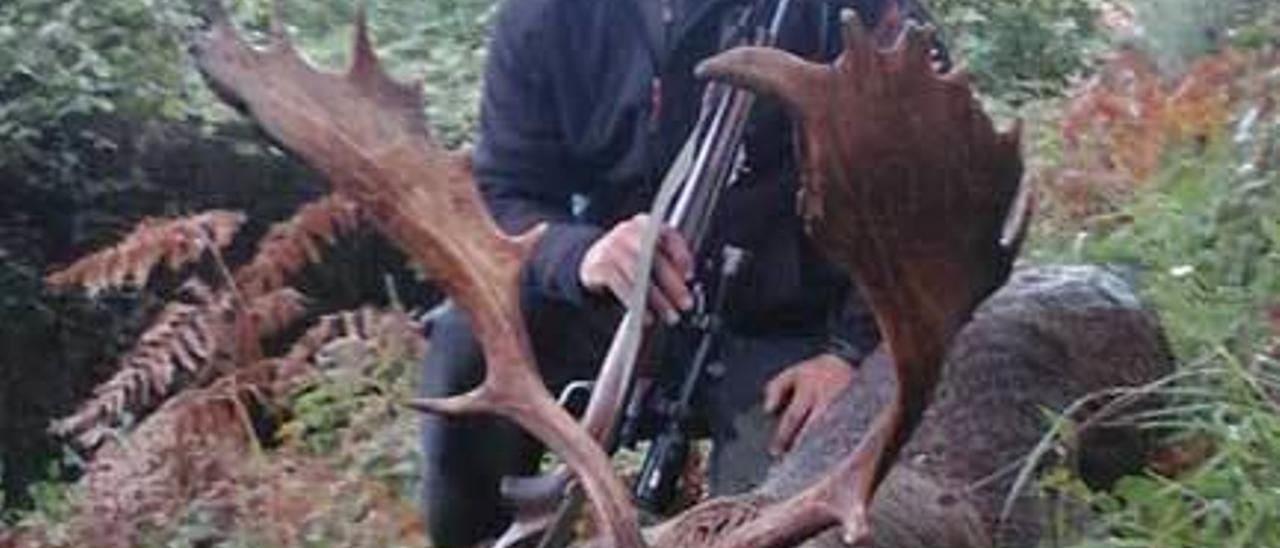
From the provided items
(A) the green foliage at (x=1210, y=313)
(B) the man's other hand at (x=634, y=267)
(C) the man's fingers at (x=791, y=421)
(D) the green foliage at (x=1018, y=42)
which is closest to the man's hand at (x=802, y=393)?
(C) the man's fingers at (x=791, y=421)

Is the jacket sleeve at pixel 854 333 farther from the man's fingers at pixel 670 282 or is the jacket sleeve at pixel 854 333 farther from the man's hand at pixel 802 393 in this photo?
the man's fingers at pixel 670 282

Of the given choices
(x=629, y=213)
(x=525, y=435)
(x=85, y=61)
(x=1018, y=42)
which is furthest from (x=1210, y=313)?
(x=1018, y=42)

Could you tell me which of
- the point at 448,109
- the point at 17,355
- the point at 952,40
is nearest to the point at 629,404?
the point at 17,355

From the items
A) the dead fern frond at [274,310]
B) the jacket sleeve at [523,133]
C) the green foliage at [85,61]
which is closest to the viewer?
the jacket sleeve at [523,133]

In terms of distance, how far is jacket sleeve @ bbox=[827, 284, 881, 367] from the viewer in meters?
4.98

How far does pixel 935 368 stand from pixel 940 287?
0.13m

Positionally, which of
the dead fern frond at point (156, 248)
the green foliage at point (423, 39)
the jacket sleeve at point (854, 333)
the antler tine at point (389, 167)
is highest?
the antler tine at point (389, 167)

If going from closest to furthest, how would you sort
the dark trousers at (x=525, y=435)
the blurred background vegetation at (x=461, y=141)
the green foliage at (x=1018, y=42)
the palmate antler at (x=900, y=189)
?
the palmate antler at (x=900, y=189) < the blurred background vegetation at (x=461, y=141) < the dark trousers at (x=525, y=435) < the green foliage at (x=1018, y=42)

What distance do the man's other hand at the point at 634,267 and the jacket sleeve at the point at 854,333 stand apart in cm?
33

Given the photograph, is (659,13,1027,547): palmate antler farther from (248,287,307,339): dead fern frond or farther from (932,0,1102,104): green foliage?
(932,0,1102,104): green foliage

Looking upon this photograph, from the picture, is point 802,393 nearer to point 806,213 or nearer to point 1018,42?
point 806,213

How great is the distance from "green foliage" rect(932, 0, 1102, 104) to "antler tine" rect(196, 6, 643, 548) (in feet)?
25.0

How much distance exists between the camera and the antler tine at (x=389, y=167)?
463 centimetres

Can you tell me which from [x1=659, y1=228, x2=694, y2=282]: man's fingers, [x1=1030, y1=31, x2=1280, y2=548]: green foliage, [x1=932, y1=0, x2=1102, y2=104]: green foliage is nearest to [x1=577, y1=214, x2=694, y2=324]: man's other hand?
[x1=659, y1=228, x2=694, y2=282]: man's fingers
